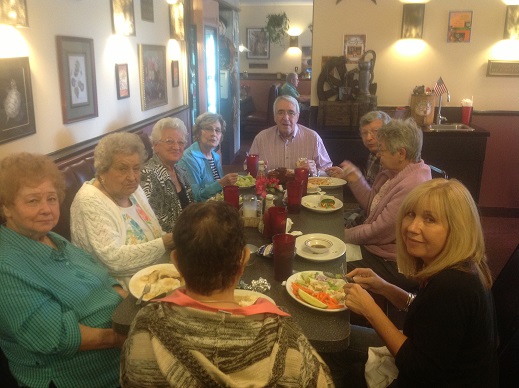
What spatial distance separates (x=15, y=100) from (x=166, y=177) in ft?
2.64

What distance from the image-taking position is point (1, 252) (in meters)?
1.42

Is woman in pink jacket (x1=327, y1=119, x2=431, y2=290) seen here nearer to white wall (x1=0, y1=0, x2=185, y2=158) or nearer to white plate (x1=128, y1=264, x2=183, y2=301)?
white plate (x1=128, y1=264, x2=183, y2=301)

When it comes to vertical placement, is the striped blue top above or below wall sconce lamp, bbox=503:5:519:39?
below

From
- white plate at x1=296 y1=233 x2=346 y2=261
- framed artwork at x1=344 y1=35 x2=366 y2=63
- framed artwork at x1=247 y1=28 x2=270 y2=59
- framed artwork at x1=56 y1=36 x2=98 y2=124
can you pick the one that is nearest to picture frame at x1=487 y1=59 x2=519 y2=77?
framed artwork at x1=344 y1=35 x2=366 y2=63

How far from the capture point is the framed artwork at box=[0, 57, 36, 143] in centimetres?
213

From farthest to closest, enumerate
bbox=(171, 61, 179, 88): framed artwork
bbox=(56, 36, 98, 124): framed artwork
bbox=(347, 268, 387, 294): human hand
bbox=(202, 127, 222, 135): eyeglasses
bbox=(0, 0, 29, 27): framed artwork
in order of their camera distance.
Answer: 1. bbox=(171, 61, 179, 88): framed artwork
2. bbox=(202, 127, 222, 135): eyeglasses
3. bbox=(56, 36, 98, 124): framed artwork
4. bbox=(0, 0, 29, 27): framed artwork
5. bbox=(347, 268, 387, 294): human hand

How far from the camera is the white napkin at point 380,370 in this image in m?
1.48

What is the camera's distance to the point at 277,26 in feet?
34.2

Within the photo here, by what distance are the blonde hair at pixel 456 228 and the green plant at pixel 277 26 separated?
9703 millimetres

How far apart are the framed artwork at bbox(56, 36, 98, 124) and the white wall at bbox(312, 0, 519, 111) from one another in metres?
2.49

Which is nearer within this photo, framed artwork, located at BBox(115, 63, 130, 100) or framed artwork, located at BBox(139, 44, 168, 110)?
framed artwork, located at BBox(115, 63, 130, 100)

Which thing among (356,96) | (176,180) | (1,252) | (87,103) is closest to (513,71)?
(356,96)

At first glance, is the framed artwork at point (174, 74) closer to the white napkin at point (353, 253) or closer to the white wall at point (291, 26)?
the white napkin at point (353, 253)

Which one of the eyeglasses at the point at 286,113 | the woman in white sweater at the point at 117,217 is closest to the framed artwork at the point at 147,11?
the eyeglasses at the point at 286,113
